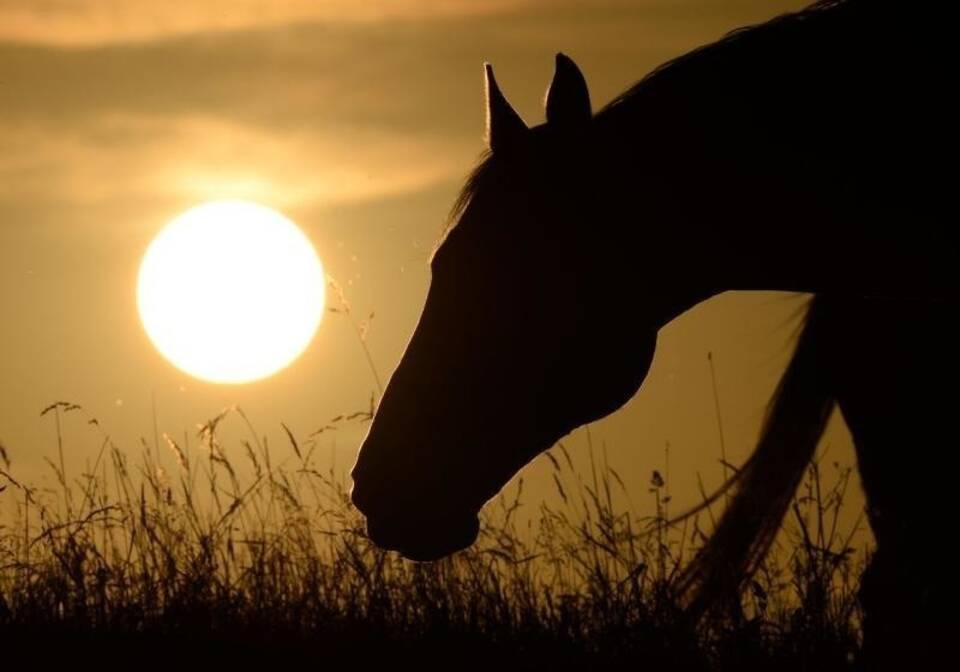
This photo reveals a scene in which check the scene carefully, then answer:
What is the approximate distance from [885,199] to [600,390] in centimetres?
98

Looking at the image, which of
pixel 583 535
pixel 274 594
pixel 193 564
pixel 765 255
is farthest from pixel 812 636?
pixel 193 564

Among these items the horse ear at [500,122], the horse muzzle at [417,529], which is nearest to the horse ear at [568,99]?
the horse ear at [500,122]

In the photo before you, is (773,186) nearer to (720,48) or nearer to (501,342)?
(720,48)

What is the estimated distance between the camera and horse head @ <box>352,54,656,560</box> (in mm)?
3945

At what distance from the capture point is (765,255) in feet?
12.5

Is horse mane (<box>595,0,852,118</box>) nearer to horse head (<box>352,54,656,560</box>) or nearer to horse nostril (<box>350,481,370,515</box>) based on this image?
horse head (<box>352,54,656,560</box>)

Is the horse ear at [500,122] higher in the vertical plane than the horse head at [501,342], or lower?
higher

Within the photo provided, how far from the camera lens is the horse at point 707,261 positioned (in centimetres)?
357

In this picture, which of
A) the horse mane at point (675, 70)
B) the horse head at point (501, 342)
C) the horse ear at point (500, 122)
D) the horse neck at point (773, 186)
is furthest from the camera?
the horse ear at point (500, 122)

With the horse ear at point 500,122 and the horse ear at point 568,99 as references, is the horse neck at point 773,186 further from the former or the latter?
the horse ear at point 500,122

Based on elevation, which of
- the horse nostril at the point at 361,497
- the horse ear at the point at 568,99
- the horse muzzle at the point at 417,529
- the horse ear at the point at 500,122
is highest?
the horse ear at the point at 500,122

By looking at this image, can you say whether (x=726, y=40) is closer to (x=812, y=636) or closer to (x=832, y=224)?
(x=832, y=224)

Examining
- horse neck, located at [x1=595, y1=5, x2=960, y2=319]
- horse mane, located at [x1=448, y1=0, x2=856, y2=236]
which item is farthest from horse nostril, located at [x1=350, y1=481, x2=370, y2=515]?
horse neck, located at [x1=595, y1=5, x2=960, y2=319]

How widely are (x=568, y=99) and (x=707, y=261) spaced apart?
1.93 feet
